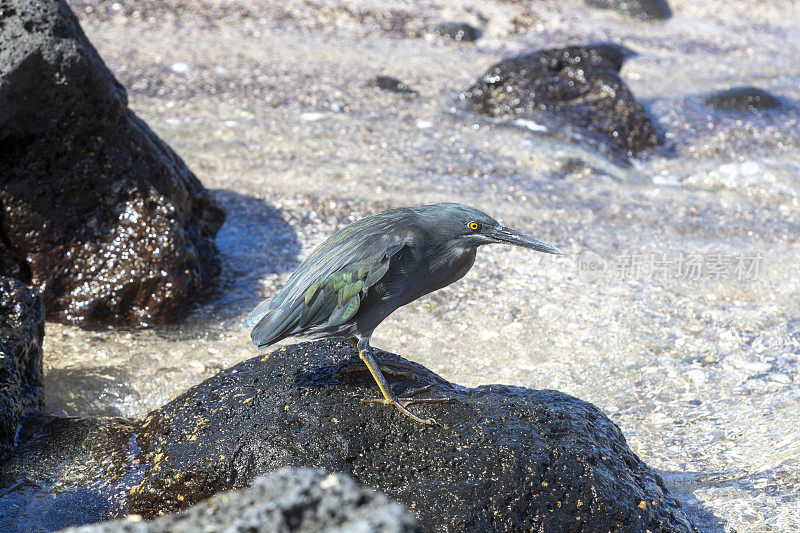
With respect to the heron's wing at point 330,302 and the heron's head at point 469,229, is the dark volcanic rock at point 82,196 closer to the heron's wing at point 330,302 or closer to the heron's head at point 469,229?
the heron's wing at point 330,302

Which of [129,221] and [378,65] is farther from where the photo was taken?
[378,65]

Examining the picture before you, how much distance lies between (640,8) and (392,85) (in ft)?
16.9

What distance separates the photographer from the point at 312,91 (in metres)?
8.98

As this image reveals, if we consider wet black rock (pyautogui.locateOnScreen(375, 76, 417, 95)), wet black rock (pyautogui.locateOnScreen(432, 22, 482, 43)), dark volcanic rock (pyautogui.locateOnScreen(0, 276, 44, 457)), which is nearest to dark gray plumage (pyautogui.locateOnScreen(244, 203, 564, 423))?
dark volcanic rock (pyautogui.locateOnScreen(0, 276, 44, 457))

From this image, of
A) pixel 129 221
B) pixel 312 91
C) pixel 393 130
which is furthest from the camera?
pixel 312 91

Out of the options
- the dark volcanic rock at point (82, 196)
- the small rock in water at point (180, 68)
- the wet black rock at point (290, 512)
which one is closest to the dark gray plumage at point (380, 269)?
the wet black rock at point (290, 512)

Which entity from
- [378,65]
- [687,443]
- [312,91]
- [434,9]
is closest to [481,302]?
[687,443]

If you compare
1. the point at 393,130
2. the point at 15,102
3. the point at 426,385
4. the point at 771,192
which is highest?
the point at 15,102

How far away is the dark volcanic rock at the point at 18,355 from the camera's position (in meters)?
3.67

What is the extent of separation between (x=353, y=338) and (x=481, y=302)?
234cm

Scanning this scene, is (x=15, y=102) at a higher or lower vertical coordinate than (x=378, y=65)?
higher

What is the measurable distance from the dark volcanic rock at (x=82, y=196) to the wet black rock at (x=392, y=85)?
13.5 ft

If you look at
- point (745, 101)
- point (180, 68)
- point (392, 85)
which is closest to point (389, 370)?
point (392, 85)

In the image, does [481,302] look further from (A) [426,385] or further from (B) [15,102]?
(B) [15,102]
